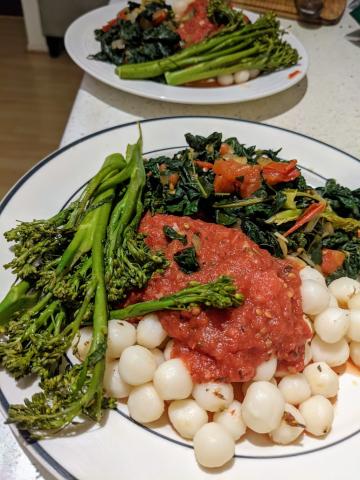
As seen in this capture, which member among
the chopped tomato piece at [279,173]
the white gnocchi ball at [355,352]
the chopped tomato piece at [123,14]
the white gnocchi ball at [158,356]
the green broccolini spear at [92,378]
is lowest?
the white gnocchi ball at [355,352]

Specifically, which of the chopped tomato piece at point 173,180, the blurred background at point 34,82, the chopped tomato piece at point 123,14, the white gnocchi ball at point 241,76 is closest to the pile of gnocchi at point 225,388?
the chopped tomato piece at point 173,180

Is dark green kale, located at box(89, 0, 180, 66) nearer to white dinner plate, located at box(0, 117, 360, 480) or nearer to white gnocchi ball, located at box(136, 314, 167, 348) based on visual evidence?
white dinner plate, located at box(0, 117, 360, 480)

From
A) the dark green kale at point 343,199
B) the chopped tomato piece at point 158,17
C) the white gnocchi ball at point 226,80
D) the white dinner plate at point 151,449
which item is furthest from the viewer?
the chopped tomato piece at point 158,17

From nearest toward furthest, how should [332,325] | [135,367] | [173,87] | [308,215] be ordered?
[135,367]
[332,325]
[308,215]
[173,87]

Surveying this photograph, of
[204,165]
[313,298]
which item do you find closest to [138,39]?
[204,165]

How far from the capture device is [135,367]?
1301 mm

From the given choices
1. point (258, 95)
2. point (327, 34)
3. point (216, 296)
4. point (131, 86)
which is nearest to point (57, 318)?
point (216, 296)

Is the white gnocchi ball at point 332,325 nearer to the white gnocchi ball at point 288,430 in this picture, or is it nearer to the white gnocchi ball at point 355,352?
the white gnocchi ball at point 355,352

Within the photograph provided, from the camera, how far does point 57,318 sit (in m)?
1.35

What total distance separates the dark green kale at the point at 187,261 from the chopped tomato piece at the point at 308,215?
42cm

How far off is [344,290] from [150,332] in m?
0.65

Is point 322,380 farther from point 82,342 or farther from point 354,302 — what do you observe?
point 82,342

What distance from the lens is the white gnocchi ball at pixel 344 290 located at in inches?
62.1

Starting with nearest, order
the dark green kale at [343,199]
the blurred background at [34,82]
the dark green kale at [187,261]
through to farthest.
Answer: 1. the dark green kale at [187,261]
2. the dark green kale at [343,199]
3. the blurred background at [34,82]
